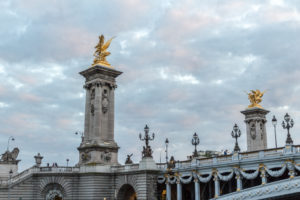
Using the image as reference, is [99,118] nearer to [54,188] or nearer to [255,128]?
[54,188]

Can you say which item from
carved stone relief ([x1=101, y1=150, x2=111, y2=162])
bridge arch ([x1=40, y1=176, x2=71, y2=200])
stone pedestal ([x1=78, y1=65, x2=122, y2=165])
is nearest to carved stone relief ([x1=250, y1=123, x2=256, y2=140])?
stone pedestal ([x1=78, y1=65, x2=122, y2=165])

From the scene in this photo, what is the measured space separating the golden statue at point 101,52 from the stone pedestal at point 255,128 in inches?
1383

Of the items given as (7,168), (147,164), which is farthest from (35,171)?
(7,168)

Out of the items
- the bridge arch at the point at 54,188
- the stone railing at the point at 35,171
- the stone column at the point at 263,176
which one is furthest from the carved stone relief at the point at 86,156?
the stone column at the point at 263,176

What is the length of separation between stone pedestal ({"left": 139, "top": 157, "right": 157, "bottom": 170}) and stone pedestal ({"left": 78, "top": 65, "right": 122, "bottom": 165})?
20.0 feet

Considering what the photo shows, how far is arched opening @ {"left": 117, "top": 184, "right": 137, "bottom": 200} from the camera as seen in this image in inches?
2018

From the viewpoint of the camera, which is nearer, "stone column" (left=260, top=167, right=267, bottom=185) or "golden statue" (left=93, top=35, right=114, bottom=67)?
"stone column" (left=260, top=167, right=267, bottom=185)

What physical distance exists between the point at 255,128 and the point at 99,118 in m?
37.6

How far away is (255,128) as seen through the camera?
264 ft

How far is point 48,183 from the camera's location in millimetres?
50188

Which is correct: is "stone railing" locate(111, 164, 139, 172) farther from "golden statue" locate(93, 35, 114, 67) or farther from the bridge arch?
"golden statue" locate(93, 35, 114, 67)

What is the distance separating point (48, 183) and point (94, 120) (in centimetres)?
960

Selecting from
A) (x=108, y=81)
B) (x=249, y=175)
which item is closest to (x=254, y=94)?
(x=108, y=81)

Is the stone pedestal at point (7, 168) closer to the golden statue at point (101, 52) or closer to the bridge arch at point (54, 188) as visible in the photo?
the bridge arch at point (54, 188)
